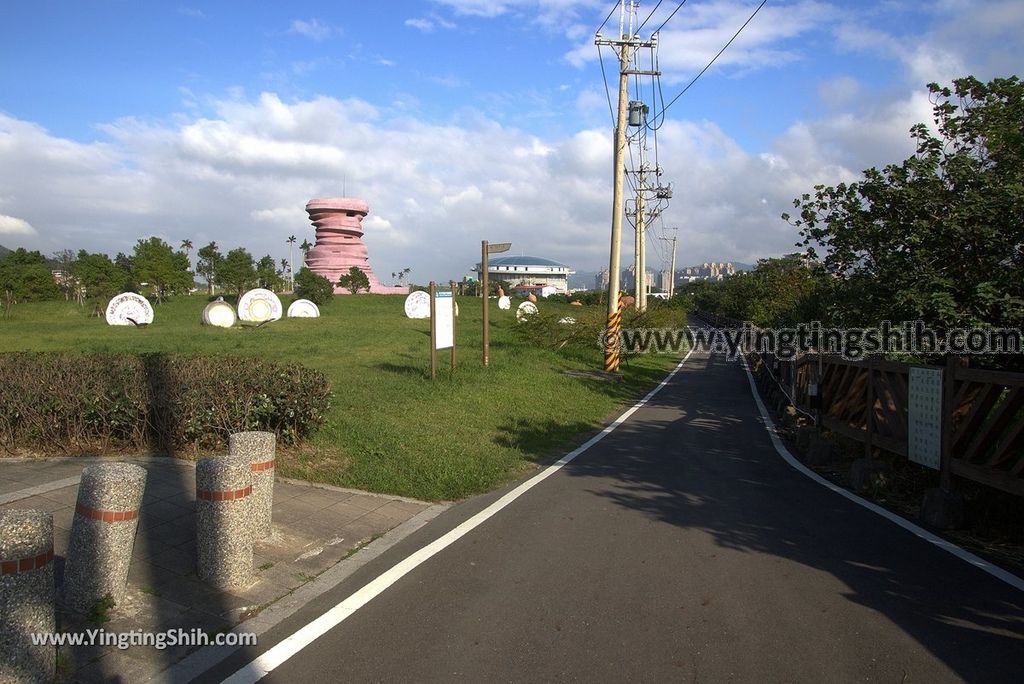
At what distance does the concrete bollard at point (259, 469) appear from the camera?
19.7 feet

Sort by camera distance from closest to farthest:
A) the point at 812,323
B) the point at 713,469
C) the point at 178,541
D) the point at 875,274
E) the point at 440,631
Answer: the point at 440,631 → the point at 178,541 → the point at 713,469 → the point at 875,274 → the point at 812,323

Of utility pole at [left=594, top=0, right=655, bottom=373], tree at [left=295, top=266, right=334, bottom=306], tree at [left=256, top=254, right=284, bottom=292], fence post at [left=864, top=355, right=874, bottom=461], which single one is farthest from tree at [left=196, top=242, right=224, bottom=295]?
fence post at [left=864, top=355, right=874, bottom=461]

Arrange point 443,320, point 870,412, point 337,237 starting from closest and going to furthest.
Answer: point 870,412 < point 443,320 < point 337,237

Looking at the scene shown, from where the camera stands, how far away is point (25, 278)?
54.6 metres

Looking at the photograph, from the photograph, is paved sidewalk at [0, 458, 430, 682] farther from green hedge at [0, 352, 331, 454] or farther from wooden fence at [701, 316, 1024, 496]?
wooden fence at [701, 316, 1024, 496]

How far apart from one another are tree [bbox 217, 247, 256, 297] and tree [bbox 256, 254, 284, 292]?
1.43 meters

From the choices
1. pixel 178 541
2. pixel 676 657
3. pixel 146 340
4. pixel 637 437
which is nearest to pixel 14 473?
pixel 178 541

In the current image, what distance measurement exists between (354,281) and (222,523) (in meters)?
71.8

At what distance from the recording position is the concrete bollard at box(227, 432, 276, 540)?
19.7ft

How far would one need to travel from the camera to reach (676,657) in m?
4.26

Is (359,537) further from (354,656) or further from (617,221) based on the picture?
(617,221)

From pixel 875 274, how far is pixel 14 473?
12.4 m

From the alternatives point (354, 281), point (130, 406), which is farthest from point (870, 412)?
point (354, 281)

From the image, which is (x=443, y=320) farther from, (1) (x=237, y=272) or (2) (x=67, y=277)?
(2) (x=67, y=277)
